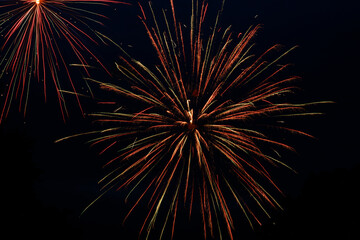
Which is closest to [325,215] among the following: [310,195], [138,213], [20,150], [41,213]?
[310,195]

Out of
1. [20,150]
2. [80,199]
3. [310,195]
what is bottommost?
[80,199]

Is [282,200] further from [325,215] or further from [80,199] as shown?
[80,199]

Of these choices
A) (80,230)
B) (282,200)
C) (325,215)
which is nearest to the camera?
(80,230)

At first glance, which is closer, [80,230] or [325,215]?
[80,230]

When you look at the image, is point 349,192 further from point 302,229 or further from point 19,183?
point 19,183

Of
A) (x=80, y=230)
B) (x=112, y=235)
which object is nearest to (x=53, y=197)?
(x=112, y=235)

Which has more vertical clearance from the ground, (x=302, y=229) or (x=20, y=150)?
(x=20, y=150)

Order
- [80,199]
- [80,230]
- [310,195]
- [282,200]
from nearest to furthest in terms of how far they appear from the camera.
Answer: [80,230]
[310,195]
[282,200]
[80,199]

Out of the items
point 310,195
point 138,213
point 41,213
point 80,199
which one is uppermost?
point 310,195

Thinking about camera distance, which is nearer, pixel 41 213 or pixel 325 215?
pixel 41 213
